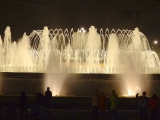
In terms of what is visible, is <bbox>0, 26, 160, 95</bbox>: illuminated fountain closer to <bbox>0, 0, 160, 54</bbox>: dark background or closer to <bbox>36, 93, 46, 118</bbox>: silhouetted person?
<bbox>36, 93, 46, 118</bbox>: silhouetted person

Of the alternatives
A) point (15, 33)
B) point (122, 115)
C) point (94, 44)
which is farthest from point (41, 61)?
point (15, 33)

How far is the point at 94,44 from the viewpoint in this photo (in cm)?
4138

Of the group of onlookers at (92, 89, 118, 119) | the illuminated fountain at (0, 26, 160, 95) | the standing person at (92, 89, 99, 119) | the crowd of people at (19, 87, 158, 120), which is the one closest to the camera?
the crowd of people at (19, 87, 158, 120)

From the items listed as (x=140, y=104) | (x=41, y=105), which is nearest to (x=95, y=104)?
(x=140, y=104)

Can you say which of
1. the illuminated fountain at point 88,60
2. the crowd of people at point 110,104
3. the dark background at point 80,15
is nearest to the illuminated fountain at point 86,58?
the illuminated fountain at point 88,60

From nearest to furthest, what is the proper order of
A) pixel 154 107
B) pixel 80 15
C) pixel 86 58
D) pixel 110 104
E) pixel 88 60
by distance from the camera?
pixel 154 107
pixel 110 104
pixel 88 60
pixel 86 58
pixel 80 15

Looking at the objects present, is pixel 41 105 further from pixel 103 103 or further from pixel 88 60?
pixel 88 60

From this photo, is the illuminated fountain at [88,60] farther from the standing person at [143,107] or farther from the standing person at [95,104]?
the standing person at [143,107]

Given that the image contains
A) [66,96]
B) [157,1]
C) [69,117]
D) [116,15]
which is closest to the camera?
[69,117]

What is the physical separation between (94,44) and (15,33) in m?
23.9

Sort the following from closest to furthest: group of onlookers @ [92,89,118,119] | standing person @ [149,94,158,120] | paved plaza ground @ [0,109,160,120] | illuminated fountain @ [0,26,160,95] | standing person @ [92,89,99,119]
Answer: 1. standing person @ [149,94,158,120]
2. group of onlookers @ [92,89,118,119]
3. paved plaza ground @ [0,109,160,120]
4. standing person @ [92,89,99,119]
5. illuminated fountain @ [0,26,160,95]

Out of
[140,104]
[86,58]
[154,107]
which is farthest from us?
[86,58]

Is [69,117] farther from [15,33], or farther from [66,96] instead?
[15,33]

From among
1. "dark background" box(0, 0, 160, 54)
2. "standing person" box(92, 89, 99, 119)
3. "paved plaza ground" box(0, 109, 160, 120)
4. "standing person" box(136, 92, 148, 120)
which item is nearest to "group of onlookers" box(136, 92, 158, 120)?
"standing person" box(136, 92, 148, 120)
